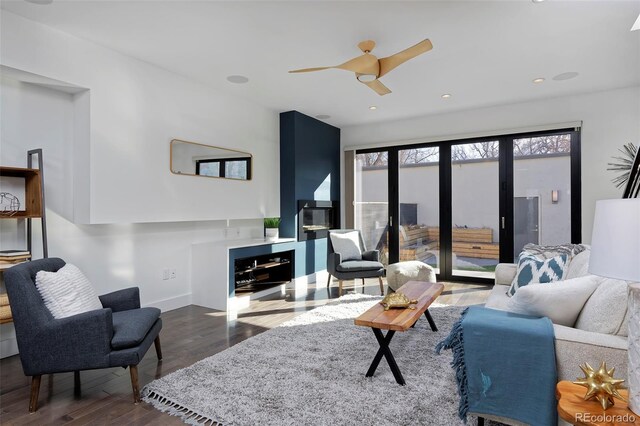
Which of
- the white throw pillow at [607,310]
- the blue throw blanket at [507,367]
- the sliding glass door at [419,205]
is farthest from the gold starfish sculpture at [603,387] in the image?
the sliding glass door at [419,205]

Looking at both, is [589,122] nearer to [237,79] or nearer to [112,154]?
[237,79]

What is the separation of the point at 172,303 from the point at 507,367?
11.8 feet

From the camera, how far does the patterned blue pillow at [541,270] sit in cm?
259

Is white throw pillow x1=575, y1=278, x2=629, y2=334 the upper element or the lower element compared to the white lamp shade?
lower

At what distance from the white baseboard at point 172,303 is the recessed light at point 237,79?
261 cm

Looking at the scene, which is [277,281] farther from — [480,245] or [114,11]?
[114,11]

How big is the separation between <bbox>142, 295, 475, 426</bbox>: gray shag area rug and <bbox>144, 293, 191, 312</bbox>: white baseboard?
1461 mm

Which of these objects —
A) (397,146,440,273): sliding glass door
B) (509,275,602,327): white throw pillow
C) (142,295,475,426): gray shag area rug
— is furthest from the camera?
(397,146,440,273): sliding glass door

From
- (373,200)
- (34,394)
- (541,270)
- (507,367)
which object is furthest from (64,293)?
(373,200)

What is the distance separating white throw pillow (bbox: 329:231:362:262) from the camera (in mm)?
5062

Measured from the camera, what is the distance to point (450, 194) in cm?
571

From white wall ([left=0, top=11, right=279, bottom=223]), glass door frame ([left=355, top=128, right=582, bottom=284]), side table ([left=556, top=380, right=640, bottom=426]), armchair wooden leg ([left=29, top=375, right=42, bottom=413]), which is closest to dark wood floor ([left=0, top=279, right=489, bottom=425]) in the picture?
armchair wooden leg ([left=29, top=375, right=42, bottom=413])

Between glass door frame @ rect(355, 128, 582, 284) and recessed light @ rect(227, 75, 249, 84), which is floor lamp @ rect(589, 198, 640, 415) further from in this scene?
glass door frame @ rect(355, 128, 582, 284)

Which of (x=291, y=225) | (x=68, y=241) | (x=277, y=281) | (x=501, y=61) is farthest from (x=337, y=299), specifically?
(x=501, y=61)
